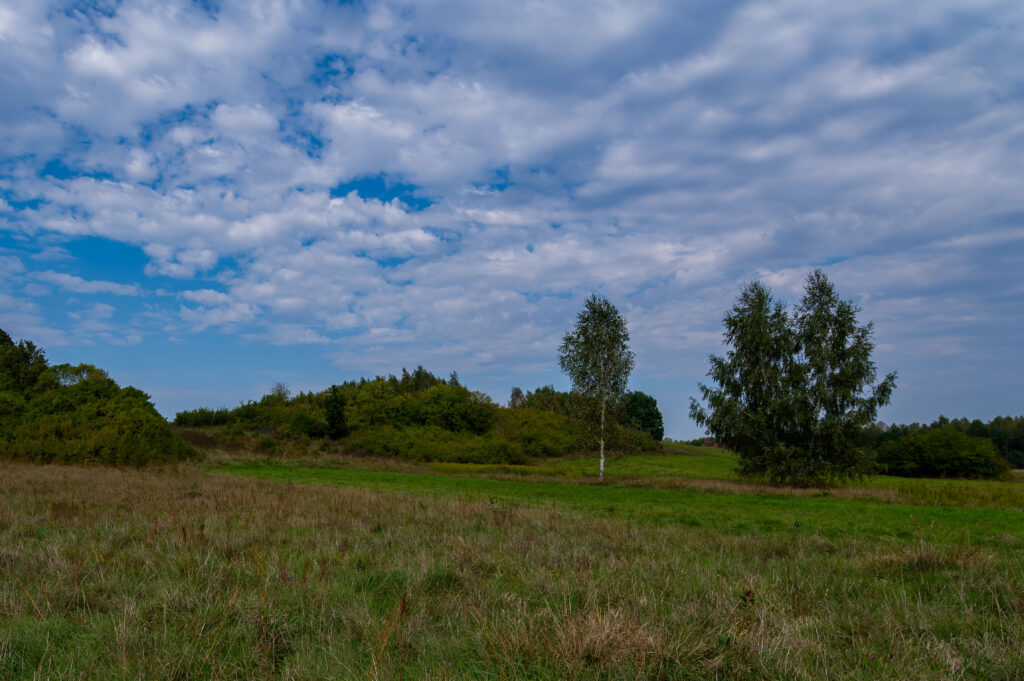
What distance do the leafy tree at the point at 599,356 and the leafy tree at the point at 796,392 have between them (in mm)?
5454

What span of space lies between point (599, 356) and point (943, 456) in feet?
142

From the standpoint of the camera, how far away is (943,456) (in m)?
56.1

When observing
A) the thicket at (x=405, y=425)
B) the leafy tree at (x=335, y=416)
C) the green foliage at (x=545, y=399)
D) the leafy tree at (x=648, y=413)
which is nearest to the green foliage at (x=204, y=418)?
the thicket at (x=405, y=425)

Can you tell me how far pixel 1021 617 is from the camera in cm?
497

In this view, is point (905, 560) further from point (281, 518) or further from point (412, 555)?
point (281, 518)

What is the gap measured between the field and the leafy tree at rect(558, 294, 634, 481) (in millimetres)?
26156

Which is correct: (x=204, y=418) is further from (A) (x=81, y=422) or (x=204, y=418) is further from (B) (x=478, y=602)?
(B) (x=478, y=602)

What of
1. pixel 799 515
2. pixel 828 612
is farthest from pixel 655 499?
pixel 828 612

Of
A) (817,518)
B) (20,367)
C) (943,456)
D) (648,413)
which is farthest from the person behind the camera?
(648,413)

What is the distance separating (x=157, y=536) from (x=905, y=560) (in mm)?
11250

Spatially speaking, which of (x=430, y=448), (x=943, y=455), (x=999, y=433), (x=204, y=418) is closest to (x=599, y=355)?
(x=430, y=448)

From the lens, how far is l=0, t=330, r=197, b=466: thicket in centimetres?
3488

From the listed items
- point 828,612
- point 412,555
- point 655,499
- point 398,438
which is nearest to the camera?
point 828,612

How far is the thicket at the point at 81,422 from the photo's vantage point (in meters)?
34.9
